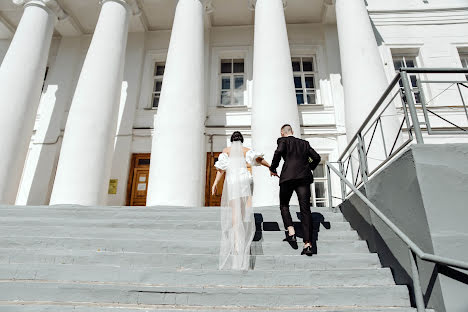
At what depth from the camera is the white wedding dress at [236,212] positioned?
356 centimetres

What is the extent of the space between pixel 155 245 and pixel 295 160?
85.0 inches

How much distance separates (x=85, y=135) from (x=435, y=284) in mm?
8094

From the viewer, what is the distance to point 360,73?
338 inches

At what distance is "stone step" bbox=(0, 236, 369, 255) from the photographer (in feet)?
13.2

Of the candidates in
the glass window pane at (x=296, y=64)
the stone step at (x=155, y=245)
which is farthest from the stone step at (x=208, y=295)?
the glass window pane at (x=296, y=64)

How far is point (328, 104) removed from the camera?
1189 cm

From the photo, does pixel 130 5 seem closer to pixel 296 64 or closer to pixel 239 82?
pixel 239 82

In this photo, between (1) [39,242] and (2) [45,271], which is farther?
(1) [39,242]

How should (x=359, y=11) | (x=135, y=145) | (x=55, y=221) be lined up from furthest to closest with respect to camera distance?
(x=135, y=145) → (x=359, y=11) → (x=55, y=221)

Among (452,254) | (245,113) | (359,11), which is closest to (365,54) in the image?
(359,11)

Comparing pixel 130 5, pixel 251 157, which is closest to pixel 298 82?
pixel 130 5

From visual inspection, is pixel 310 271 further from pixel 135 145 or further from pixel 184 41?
pixel 135 145

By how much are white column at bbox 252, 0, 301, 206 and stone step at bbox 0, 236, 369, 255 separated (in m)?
3.10

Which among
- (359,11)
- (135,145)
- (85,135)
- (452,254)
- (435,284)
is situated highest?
(359,11)
